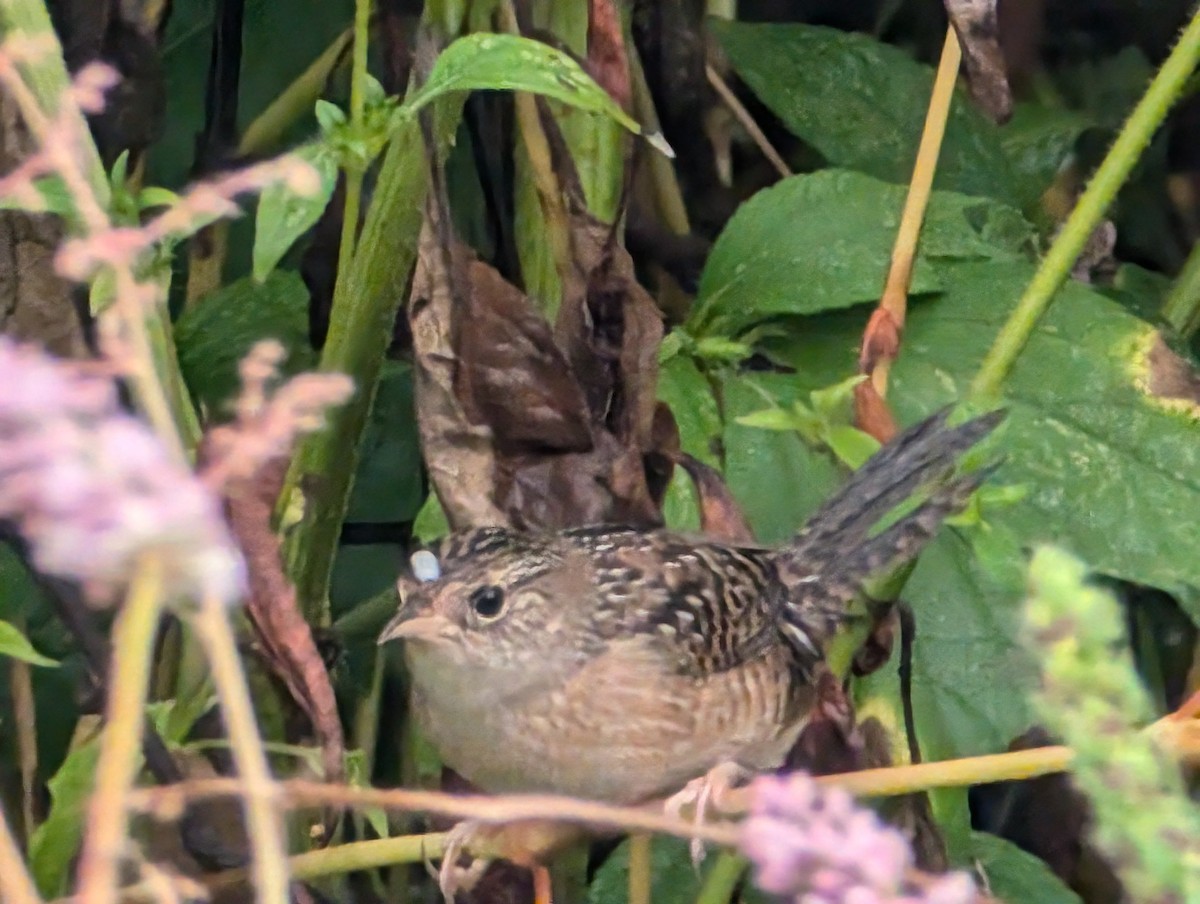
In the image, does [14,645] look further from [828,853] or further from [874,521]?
[874,521]

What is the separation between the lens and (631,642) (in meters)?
1.46

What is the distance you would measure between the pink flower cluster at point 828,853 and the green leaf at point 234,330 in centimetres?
108

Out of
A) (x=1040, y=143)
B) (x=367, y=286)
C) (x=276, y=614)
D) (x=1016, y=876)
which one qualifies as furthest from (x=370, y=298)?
(x=1040, y=143)

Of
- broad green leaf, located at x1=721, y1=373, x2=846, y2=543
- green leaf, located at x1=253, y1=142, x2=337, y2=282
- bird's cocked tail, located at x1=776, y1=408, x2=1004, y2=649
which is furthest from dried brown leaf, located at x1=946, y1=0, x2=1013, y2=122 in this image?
green leaf, located at x1=253, y1=142, x2=337, y2=282

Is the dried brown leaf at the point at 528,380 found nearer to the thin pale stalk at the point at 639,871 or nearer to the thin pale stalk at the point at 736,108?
the thin pale stalk at the point at 639,871

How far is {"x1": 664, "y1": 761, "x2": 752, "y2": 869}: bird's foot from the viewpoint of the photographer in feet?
4.22

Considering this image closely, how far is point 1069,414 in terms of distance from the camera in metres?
1.51

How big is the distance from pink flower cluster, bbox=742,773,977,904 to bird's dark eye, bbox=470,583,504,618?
0.90 metres

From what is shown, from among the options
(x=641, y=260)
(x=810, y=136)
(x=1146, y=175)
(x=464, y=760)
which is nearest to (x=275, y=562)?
(x=464, y=760)

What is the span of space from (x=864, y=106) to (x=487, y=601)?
2.62 feet

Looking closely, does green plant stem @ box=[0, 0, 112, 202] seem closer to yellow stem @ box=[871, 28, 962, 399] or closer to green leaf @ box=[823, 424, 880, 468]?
green leaf @ box=[823, 424, 880, 468]

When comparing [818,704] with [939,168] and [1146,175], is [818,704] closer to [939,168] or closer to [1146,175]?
[939,168]

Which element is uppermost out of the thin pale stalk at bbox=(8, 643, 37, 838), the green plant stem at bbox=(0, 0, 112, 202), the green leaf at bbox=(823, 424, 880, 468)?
the green plant stem at bbox=(0, 0, 112, 202)

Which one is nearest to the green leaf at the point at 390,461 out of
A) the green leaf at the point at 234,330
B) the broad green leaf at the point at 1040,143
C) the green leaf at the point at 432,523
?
the green leaf at the point at 234,330
